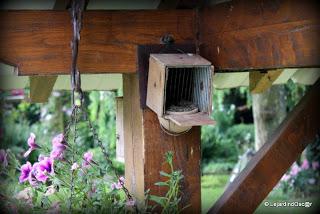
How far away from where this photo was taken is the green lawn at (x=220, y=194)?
5.05m

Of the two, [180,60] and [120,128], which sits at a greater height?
[180,60]

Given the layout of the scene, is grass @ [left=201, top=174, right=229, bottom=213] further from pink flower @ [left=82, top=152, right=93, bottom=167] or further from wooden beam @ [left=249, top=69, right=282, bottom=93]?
pink flower @ [left=82, top=152, right=93, bottom=167]

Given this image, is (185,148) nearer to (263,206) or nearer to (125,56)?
(125,56)

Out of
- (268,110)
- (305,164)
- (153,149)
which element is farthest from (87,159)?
(305,164)

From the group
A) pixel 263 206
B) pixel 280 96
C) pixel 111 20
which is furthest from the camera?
pixel 280 96

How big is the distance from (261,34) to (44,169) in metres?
0.83

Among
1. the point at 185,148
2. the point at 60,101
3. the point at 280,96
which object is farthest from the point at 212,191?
the point at 185,148

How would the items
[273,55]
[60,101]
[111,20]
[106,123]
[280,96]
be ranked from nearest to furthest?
[273,55] → [111,20] → [280,96] → [106,123] → [60,101]

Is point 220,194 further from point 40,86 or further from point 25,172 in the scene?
point 25,172

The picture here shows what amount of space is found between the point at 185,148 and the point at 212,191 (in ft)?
15.6

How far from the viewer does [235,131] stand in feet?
32.6

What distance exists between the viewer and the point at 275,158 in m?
2.06

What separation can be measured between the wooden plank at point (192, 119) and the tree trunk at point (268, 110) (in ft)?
16.0

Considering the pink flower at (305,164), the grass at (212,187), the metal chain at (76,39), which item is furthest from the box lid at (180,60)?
the pink flower at (305,164)
